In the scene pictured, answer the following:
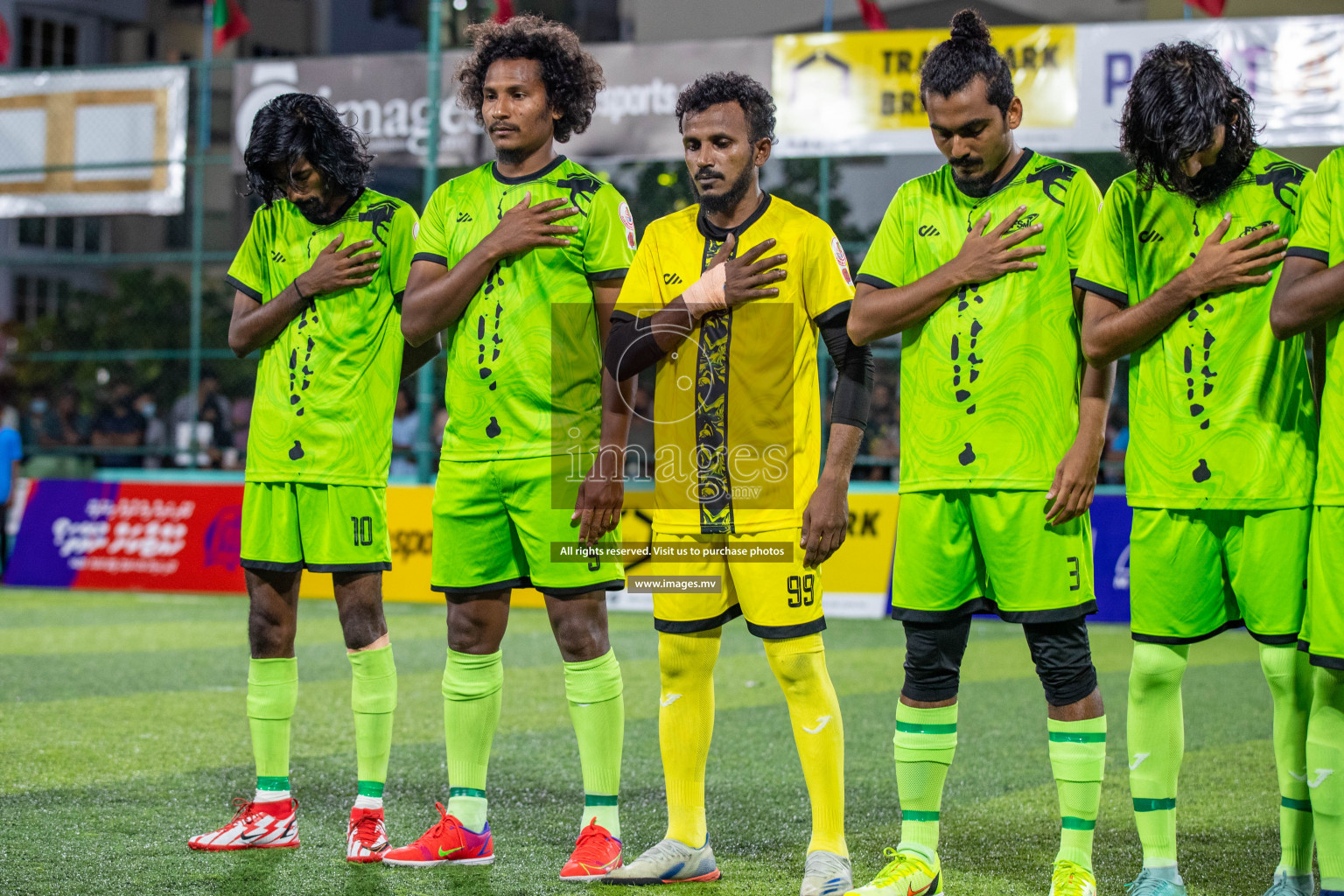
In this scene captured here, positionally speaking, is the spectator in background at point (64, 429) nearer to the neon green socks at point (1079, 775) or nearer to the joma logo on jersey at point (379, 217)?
the joma logo on jersey at point (379, 217)

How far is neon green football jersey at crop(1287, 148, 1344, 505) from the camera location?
3227 millimetres

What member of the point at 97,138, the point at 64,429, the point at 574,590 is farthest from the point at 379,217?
the point at 64,429

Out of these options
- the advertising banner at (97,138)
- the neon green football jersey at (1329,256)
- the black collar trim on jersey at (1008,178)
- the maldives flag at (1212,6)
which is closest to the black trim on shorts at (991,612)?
the neon green football jersey at (1329,256)

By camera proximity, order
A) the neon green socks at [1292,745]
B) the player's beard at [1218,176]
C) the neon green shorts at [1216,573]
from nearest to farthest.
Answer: the neon green shorts at [1216,573] < the player's beard at [1218,176] < the neon green socks at [1292,745]

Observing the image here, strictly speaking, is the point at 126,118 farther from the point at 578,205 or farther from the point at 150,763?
the point at 578,205

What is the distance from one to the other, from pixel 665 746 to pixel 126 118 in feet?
42.0

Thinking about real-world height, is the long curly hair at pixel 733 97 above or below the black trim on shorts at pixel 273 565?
above

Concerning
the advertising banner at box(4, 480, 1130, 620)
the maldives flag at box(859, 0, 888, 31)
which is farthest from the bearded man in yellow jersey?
the maldives flag at box(859, 0, 888, 31)

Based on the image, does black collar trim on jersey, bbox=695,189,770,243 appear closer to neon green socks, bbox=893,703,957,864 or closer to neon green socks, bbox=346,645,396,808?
neon green socks, bbox=893,703,957,864

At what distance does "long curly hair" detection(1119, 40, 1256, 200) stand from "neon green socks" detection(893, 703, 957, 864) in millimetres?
1517

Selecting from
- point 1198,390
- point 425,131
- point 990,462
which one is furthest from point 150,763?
point 425,131

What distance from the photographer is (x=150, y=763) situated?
18.8 ft

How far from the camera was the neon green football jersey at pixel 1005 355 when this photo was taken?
3619 millimetres

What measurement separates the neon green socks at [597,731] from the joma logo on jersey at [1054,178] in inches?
71.5
